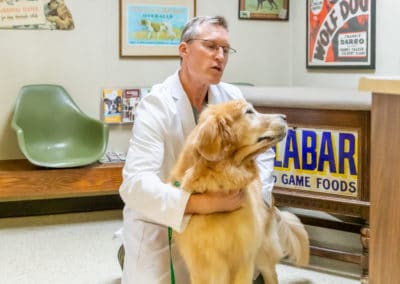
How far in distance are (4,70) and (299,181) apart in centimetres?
229

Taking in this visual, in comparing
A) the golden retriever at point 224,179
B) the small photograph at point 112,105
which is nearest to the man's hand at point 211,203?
the golden retriever at point 224,179

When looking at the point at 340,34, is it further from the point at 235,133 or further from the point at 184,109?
the point at 235,133

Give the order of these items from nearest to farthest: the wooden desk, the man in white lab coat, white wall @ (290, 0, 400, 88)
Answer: the wooden desk
the man in white lab coat
white wall @ (290, 0, 400, 88)

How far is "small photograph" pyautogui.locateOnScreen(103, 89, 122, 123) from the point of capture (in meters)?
3.79

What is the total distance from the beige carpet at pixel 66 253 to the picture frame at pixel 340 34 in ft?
5.25

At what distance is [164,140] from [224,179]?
1.20 ft

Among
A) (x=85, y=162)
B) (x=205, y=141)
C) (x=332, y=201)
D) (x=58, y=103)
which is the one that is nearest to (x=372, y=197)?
(x=205, y=141)

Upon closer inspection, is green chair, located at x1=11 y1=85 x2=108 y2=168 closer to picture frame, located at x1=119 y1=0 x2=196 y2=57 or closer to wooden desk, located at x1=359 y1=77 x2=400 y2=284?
picture frame, located at x1=119 y1=0 x2=196 y2=57

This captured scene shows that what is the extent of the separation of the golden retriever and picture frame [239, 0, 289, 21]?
111 inches

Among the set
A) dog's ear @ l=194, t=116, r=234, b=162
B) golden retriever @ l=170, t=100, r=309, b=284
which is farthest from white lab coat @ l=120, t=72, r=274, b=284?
dog's ear @ l=194, t=116, r=234, b=162

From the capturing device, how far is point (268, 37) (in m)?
4.28

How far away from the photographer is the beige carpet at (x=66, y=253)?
8.51ft

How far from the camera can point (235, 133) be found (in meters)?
1.45

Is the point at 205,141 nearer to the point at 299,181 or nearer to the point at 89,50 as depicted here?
the point at 299,181
